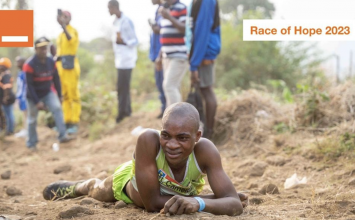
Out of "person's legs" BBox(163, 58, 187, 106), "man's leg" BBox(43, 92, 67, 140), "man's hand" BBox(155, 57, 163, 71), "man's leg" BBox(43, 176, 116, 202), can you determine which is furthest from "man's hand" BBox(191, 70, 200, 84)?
"man's leg" BBox(43, 92, 67, 140)

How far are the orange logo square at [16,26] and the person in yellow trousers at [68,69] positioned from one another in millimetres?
1516

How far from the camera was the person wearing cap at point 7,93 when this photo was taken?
35.6ft

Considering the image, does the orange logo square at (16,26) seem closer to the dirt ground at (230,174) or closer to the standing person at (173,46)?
the dirt ground at (230,174)

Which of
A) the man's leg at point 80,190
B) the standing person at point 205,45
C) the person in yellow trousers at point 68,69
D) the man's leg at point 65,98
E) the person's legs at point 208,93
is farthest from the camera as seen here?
the man's leg at point 65,98

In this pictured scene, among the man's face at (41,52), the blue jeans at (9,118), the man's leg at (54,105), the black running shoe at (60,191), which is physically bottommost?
the blue jeans at (9,118)

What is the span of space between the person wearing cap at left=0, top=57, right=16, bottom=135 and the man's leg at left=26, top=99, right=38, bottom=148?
2.58m

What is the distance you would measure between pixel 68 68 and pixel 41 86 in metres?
0.94

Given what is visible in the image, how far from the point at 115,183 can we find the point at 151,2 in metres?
4.66

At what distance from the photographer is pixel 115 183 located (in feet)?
12.7

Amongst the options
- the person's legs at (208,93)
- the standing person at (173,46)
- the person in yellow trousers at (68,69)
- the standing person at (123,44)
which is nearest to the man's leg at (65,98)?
the person in yellow trousers at (68,69)

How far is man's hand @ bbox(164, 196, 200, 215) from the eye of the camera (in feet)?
9.83

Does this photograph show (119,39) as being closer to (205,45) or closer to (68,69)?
(68,69)

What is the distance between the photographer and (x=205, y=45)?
628cm

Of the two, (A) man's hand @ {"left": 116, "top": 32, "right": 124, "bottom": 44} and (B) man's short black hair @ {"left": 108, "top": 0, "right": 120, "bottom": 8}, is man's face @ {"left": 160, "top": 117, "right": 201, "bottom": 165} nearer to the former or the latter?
(A) man's hand @ {"left": 116, "top": 32, "right": 124, "bottom": 44}
